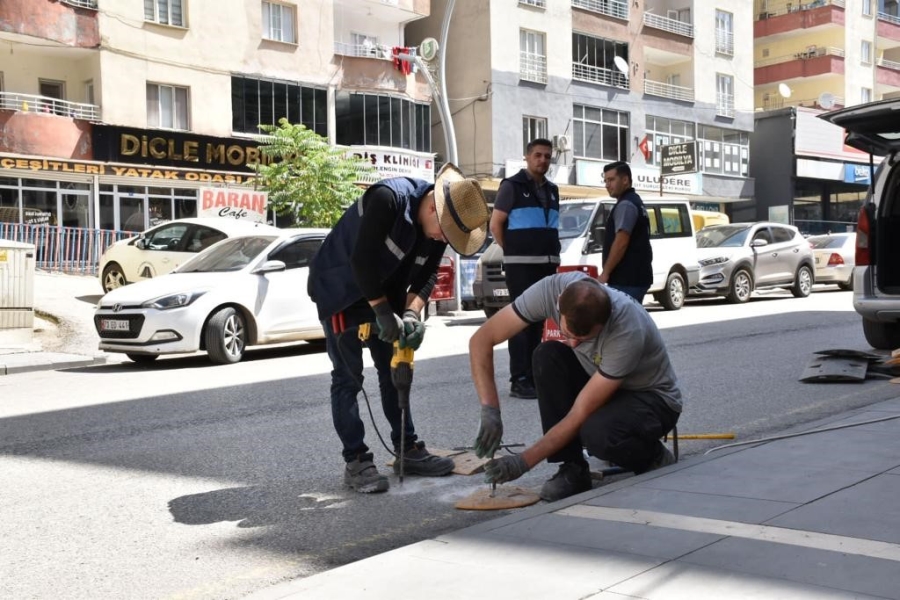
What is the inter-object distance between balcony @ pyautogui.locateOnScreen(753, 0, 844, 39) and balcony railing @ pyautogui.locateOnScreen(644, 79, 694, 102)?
10.8 m

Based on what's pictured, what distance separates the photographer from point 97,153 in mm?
27016

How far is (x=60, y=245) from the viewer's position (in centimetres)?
2397

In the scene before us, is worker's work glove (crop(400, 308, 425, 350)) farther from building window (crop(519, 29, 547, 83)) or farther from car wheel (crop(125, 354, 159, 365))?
building window (crop(519, 29, 547, 83))

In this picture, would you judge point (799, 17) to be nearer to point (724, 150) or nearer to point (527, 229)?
point (724, 150)

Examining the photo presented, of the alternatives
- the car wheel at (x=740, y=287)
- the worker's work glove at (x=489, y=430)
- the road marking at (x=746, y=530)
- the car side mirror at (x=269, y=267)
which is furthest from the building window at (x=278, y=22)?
the road marking at (x=746, y=530)

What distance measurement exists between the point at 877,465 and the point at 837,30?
51.9m

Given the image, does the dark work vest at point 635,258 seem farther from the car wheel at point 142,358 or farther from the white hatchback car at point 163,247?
the white hatchback car at point 163,247

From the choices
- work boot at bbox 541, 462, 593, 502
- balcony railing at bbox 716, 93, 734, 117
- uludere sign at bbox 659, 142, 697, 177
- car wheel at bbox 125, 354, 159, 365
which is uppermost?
balcony railing at bbox 716, 93, 734, 117

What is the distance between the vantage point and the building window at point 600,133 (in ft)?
129

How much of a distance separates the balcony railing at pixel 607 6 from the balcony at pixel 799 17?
14.4 metres

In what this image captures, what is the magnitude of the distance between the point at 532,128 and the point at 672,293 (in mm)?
20092

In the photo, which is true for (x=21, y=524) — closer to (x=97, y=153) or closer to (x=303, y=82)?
(x=97, y=153)

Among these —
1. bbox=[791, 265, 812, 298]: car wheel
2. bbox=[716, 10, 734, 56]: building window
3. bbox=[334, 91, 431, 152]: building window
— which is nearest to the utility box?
bbox=[791, 265, 812, 298]: car wheel

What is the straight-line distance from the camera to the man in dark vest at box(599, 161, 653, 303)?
7836 mm
